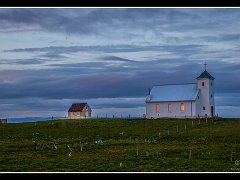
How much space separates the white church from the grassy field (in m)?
17.3

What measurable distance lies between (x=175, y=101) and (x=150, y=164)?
53.0 metres

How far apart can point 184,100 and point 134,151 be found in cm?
4595

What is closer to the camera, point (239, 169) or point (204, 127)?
point (239, 169)

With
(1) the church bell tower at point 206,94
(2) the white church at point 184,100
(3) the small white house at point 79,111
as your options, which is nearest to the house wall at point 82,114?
(3) the small white house at point 79,111

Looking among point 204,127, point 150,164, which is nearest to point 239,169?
point 150,164

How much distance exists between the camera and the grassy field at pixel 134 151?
27953 mm

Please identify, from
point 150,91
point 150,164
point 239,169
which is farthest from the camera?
point 150,91

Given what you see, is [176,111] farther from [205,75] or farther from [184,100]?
[205,75]

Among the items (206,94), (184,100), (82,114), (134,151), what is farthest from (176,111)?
(134,151)

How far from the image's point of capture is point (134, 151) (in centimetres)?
3656

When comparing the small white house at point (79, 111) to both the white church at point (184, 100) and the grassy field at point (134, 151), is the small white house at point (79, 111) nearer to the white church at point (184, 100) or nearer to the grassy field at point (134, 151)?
the white church at point (184, 100)

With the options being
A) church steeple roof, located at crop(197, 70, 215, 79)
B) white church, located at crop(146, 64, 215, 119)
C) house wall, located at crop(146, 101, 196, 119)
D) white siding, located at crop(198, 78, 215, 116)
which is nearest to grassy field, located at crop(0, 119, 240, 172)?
house wall, located at crop(146, 101, 196, 119)
